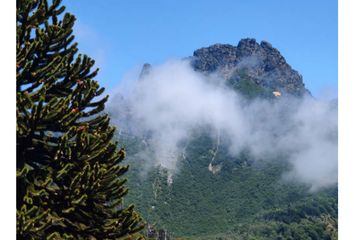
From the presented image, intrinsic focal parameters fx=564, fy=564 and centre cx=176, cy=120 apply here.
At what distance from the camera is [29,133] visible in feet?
46.5

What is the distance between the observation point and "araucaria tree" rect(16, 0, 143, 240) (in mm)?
14094

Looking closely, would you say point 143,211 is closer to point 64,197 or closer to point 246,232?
point 246,232

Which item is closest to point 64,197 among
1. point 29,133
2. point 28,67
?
point 29,133

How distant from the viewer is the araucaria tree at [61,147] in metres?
14.1

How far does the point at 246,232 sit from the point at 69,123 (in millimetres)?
155232

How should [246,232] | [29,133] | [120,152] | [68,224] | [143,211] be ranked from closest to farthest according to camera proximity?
[29,133] < [68,224] < [120,152] < [246,232] < [143,211]

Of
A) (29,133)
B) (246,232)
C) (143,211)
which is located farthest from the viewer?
(143,211)

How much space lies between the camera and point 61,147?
14.8 meters

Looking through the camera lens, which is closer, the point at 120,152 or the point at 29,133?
the point at 29,133

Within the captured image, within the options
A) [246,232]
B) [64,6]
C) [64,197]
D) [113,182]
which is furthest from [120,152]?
[246,232]
